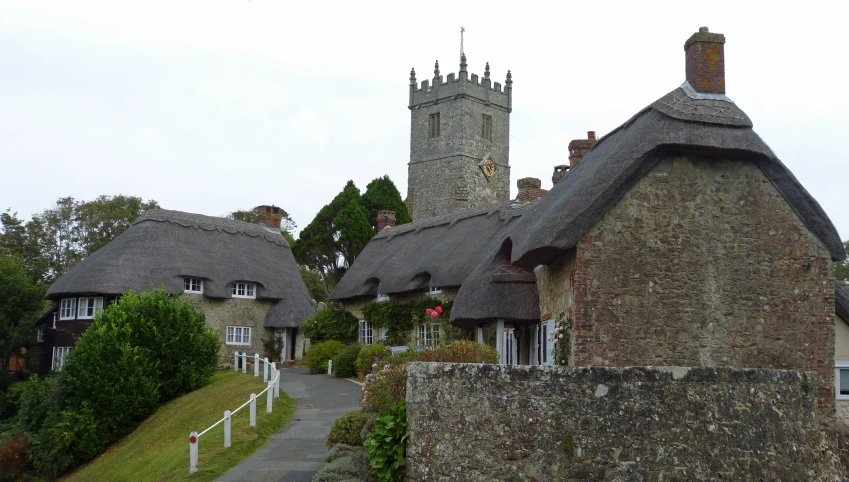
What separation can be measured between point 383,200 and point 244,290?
804 inches

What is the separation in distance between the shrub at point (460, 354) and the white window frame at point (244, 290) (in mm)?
28378

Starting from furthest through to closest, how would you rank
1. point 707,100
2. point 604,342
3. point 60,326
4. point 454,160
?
point 454,160 → point 60,326 → point 707,100 → point 604,342

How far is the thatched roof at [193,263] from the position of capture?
3597 cm

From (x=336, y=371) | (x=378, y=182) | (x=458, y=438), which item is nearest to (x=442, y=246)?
(x=336, y=371)

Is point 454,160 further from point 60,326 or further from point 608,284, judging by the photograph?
point 608,284

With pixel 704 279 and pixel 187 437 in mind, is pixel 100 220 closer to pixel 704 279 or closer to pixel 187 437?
pixel 187 437

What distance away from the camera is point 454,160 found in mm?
69125

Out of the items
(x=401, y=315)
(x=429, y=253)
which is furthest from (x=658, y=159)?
(x=401, y=315)

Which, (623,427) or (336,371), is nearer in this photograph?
(623,427)

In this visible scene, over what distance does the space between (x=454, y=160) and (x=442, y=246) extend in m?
39.2

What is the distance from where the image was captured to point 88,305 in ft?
119

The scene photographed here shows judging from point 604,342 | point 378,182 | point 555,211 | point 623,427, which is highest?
point 378,182

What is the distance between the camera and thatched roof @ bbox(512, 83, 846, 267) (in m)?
14.7

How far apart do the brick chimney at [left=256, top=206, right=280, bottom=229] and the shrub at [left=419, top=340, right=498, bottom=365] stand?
36276 mm
